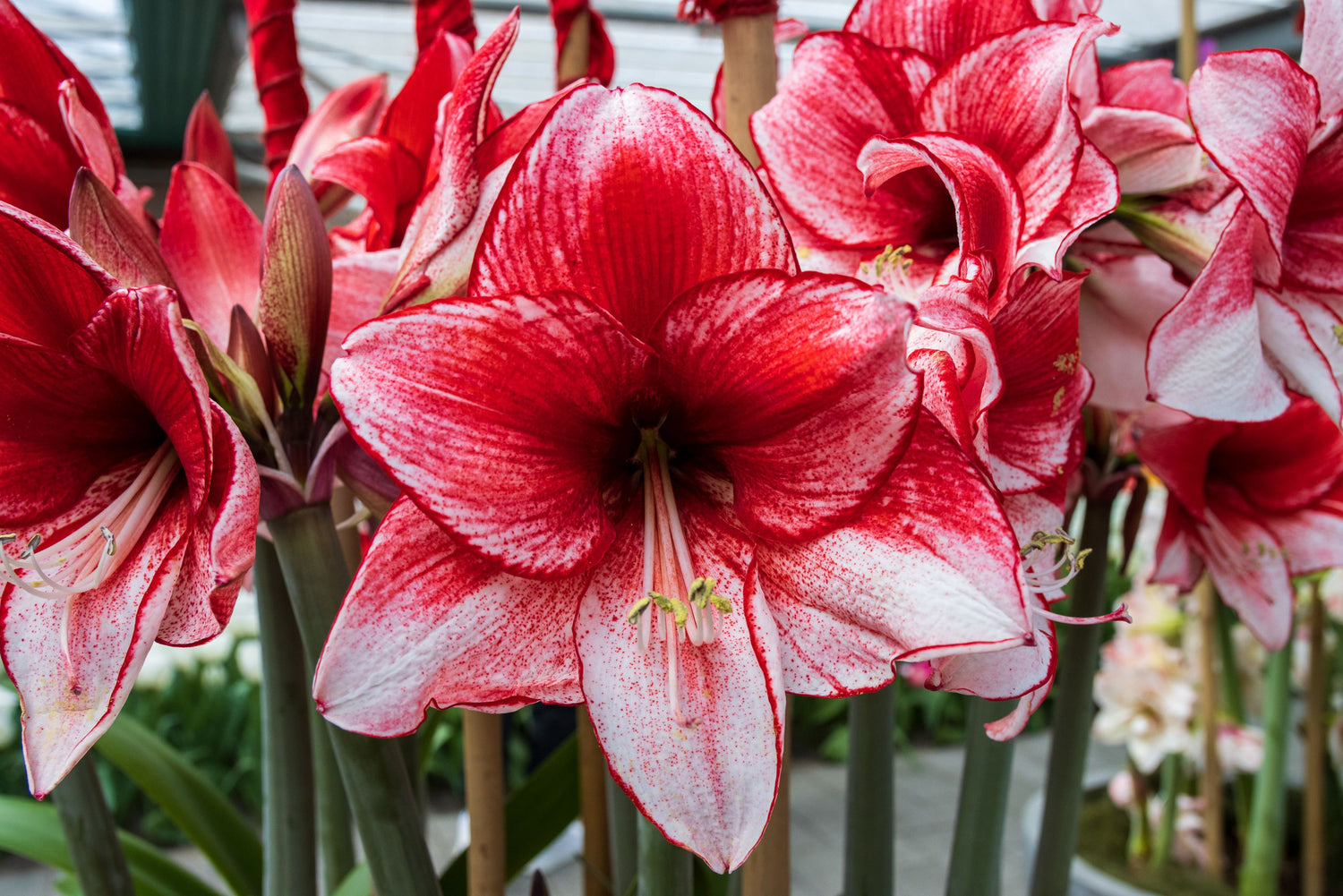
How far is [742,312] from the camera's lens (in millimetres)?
275

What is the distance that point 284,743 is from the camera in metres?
0.43

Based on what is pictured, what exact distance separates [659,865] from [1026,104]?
28 cm

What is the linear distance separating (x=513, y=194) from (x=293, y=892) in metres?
0.34

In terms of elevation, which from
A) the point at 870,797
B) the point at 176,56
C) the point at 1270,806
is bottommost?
the point at 1270,806

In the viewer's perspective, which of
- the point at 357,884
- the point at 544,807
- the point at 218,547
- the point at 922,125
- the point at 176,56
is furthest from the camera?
the point at 176,56

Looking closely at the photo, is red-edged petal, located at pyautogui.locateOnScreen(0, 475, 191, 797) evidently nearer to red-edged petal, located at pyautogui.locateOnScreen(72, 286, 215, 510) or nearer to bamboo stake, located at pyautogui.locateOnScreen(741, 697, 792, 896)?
red-edged petal, located at pyautogui.locateOnScreen(72, 286, 215, 510)

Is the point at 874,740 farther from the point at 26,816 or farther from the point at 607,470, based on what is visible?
the point at 26,816

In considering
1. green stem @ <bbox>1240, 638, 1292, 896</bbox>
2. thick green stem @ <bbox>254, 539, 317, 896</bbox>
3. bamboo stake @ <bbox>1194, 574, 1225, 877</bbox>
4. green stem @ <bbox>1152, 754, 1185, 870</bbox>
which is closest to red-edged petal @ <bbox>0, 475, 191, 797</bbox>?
thick green stem @ <bbox>254, 539, 317, 896</bbox>

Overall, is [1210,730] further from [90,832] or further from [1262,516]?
[90,832]

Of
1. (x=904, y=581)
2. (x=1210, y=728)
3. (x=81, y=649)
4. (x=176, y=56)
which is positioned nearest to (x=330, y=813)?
(x=81, y=649)

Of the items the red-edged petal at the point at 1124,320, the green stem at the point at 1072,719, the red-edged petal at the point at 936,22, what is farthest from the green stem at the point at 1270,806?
the red-edged petal at the point at 936,22

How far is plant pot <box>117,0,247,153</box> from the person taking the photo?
3107mm

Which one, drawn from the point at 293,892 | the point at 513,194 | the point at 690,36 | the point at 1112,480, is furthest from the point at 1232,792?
the point at 690,36

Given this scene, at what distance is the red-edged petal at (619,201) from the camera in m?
0.28
